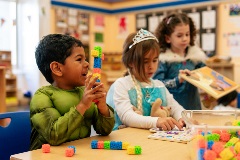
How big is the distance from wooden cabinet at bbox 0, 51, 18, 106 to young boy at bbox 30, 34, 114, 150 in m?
3.86

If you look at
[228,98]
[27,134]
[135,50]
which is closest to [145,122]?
[135,50]

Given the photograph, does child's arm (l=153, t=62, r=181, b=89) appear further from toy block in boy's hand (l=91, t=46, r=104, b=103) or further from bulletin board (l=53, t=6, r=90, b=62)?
bulletin board (l=53, t=6, r=90, b=62)

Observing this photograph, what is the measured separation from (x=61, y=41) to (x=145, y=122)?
0.47 metres

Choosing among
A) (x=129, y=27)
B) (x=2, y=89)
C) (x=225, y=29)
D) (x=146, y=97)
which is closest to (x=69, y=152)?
(x=146, y=97)

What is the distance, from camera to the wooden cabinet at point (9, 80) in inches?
194

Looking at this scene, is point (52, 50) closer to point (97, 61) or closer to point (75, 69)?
point (75, 69)

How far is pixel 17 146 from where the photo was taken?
1.38 m

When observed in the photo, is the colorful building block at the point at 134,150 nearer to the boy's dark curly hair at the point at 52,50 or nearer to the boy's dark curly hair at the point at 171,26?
the boy's dark curly hair at the point at 52,50

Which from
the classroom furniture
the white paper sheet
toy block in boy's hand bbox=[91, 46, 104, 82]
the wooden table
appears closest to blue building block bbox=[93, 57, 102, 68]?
toy block in boy's hand bbox=[91, 46, 104, 82]

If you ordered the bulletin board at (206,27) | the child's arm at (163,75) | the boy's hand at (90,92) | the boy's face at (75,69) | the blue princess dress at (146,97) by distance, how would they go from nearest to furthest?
the boy's hand at (90,92), the boy's face at (75,69), the blue princess dress at (146,97), the child's arm at (163,75), the bulletin board at (206,27)

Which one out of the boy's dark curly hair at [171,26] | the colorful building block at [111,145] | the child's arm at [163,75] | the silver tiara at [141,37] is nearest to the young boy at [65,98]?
the colorful building block at [111,145]

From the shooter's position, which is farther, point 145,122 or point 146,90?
point 146,90

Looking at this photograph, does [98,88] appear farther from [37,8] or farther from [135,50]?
[37,8]

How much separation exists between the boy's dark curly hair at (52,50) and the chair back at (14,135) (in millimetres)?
238
